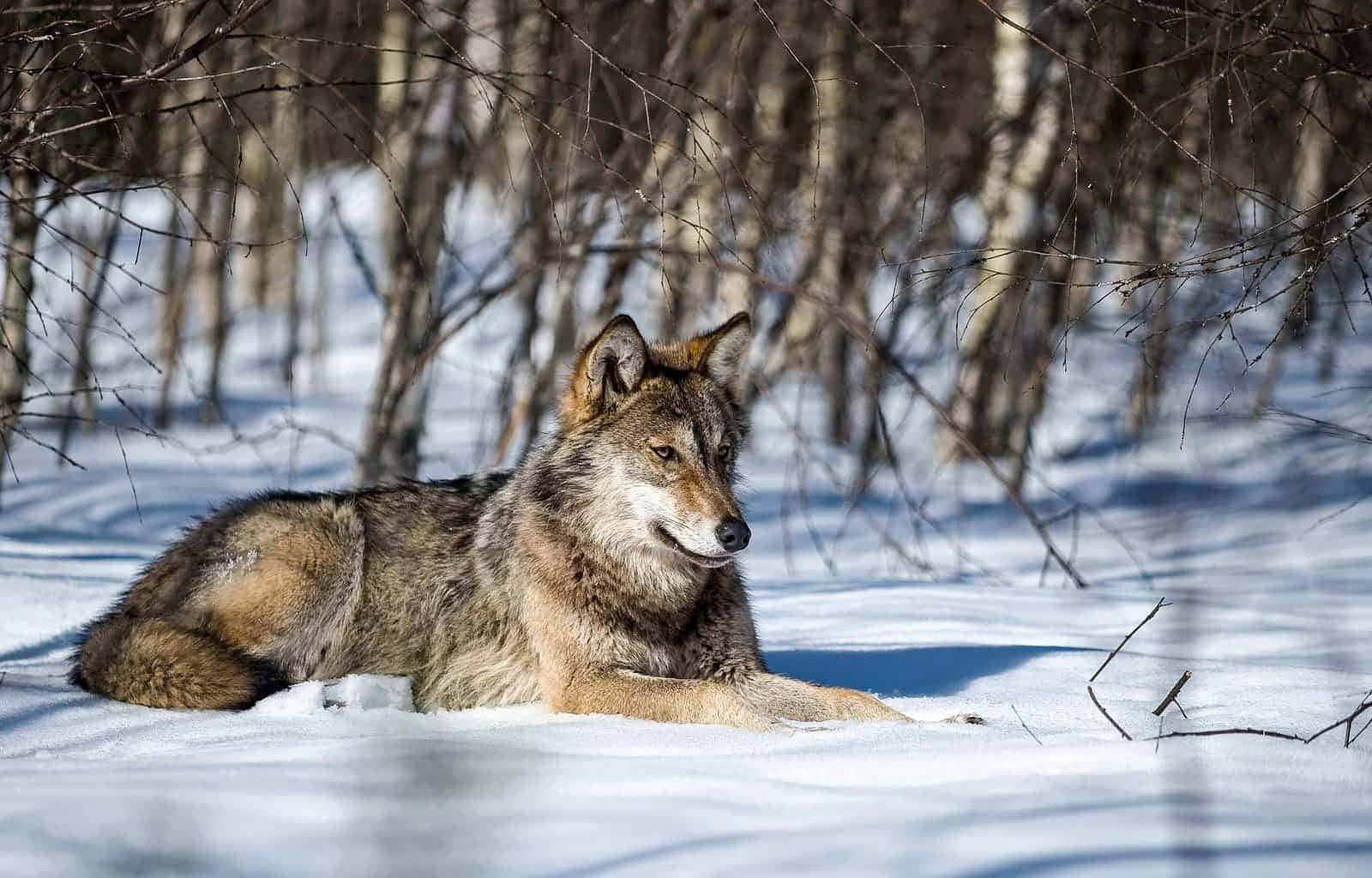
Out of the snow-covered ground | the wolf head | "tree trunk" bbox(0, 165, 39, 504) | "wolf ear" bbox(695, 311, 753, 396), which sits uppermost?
"tree trunk" bbox(0, 165, 39, 504)

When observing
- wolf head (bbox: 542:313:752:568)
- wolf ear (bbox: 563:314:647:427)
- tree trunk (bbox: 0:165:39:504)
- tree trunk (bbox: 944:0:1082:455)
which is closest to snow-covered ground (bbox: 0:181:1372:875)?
wolf head (bbox: 542:313:752:568)

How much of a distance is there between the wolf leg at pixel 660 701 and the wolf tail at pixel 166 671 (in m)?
1.13

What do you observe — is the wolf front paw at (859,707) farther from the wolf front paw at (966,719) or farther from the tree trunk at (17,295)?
the tree trunk at (17,295)

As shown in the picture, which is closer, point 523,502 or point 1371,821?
point 1371,821

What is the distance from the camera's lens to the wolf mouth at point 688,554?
192 inches

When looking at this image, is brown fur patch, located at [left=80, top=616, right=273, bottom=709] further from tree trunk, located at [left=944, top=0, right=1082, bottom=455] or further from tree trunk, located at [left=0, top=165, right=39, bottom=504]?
tree trunk, located at [left=944, top=0, right=1082, bottom=455]

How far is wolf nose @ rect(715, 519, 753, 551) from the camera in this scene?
187 inches

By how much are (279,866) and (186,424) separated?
16.7 metres

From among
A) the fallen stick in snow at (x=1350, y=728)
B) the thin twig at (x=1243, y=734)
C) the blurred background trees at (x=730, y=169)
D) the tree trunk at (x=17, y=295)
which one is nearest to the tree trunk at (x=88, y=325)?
the blurred background trees at (x=730, y=169)

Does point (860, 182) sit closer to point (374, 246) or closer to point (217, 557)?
point (217, 557)

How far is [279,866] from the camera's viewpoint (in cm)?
259

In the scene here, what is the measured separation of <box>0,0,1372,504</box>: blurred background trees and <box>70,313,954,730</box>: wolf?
0.61m

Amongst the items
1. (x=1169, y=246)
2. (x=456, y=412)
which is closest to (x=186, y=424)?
(x=456, y=412)

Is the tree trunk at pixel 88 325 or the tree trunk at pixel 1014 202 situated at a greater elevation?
the tree trunk at pixel 1014 202
